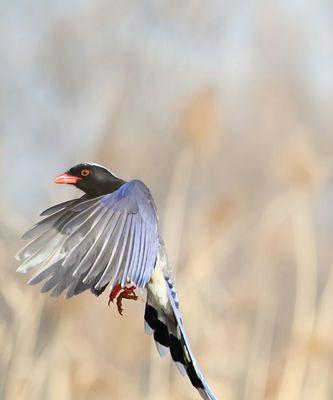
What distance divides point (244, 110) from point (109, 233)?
1.67m

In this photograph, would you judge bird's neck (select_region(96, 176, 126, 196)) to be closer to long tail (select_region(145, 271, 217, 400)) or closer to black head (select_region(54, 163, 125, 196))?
black head (select_region(54, 163, 125, 196))

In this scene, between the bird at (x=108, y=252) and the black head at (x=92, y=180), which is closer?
the bird at (x=108, y=252)

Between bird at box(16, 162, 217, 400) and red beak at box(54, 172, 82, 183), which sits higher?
red beak at box(54, 172, 82, 183)

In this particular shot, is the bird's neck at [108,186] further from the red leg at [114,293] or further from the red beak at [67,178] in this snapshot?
the red leg at [114,293]

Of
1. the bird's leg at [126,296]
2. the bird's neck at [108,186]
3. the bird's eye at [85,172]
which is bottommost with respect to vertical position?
the bird's leg at [126,296]

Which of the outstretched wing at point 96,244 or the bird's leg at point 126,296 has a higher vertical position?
the outstretched wing at point 96,244

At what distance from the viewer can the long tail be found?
1.47 m

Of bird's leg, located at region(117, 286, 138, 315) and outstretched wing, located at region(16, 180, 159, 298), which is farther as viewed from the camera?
bird's leg, located at region(117, 286, 138, 315)

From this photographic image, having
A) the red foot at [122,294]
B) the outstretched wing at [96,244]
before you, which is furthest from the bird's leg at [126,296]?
the outstretched wing at [96,244]

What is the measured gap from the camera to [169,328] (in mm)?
1499

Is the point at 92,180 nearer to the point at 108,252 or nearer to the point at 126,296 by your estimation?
the point at 126,296

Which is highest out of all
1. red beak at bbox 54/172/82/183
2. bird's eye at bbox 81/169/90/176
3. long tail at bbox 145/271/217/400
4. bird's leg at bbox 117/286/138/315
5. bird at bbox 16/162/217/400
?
bird's eye at bbox 81/169/90/176

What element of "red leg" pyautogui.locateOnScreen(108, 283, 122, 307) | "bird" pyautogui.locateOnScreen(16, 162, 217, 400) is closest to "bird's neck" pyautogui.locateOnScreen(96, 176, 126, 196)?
"bird" pyautogui.locateOnScreen(16, 162, 217, 400)

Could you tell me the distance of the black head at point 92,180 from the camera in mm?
1527
